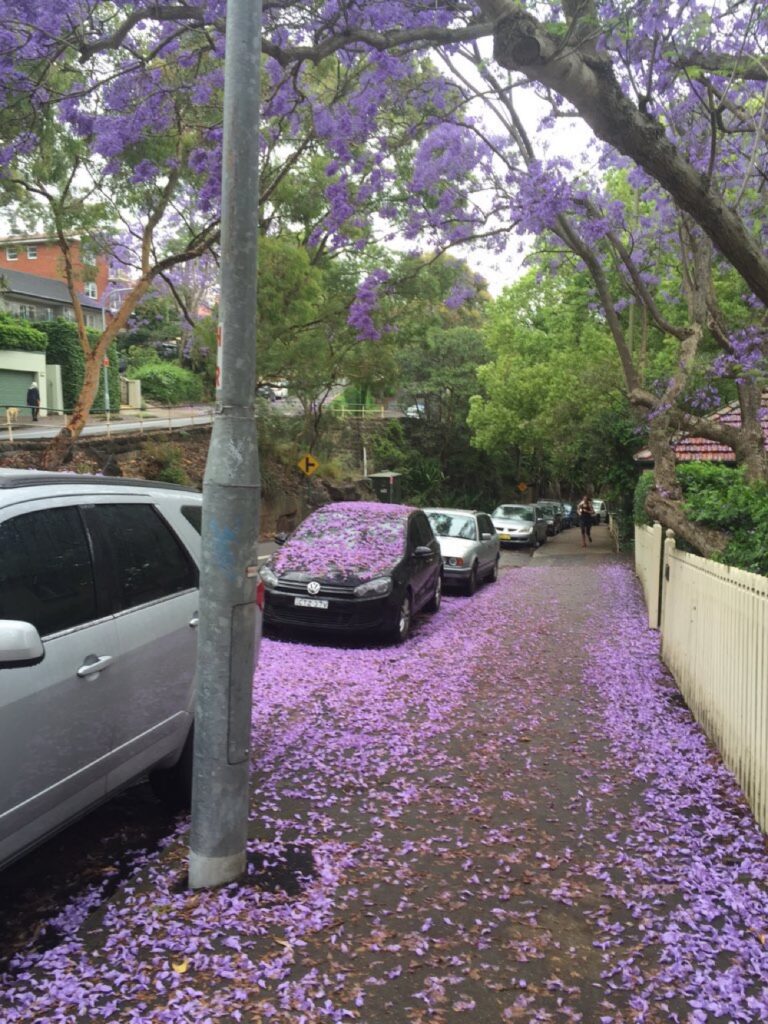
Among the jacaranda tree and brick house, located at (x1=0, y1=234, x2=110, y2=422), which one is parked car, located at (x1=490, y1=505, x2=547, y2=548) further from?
brick house, located at (x1=0, y1=234, x2=110, y2=422)

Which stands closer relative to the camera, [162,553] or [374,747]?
[162,553]

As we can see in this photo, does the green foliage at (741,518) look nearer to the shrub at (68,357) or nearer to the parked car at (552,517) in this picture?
the parked car at (552,517)

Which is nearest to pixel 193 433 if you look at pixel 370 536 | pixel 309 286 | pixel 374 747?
pixel 309 286

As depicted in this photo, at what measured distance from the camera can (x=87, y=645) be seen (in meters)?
3.32

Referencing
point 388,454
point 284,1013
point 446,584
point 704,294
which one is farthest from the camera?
point 388,454

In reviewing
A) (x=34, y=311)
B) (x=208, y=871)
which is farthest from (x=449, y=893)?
(x=34, y=311)

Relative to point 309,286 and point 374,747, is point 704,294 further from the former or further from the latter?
point 309,286

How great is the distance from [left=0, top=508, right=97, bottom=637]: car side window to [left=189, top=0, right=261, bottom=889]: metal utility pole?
1.73ft

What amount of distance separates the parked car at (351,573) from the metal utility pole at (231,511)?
5418mm

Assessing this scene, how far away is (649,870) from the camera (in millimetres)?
3951

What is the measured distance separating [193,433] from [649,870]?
2714cm

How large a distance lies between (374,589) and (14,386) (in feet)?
116

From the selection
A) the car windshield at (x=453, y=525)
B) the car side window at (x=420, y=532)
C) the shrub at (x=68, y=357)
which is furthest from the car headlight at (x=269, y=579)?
the shrub at (x=68, y=357)

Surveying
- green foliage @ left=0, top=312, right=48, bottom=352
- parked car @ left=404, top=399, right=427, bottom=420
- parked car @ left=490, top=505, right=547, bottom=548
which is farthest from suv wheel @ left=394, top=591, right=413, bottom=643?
green foliage @ left=0, top=312, right=48, bottom=352
